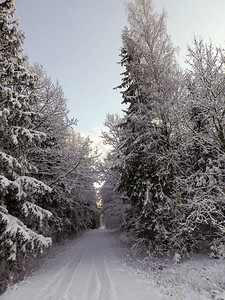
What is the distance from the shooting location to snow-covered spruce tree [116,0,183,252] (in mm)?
8625

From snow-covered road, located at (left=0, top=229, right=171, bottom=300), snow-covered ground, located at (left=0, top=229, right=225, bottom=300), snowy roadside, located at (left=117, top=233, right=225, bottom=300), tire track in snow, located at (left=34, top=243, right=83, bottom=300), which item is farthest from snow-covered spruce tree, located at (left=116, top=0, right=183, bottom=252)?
tire track in snow, located at (left=34, top=243, right=83, bottom=300)

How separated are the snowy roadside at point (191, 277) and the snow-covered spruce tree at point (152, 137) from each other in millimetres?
1125

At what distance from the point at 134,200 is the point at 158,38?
9622 millimetres

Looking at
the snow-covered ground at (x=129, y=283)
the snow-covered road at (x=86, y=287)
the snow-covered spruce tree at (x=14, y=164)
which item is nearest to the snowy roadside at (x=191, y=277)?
the snow-covered ground at (x=129, y=283)

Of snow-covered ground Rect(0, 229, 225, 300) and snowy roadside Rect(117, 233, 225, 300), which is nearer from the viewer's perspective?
snowy roadside Rect(117, 233, 225, 300)

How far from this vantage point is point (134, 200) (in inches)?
409

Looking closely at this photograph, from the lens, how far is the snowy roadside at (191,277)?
15.4 ft

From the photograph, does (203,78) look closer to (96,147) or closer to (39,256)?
(96,147)

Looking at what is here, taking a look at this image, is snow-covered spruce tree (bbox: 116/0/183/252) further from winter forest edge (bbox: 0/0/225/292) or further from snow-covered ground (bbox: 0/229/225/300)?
snow-covered ground (bbox: 0/229/225/300)

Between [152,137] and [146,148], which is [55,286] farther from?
[152,137]

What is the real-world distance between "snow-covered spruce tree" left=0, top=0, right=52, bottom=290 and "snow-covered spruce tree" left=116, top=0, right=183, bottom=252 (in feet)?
16.9

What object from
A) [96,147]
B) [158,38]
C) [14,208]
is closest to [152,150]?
[96,147]

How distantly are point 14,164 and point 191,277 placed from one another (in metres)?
7.48

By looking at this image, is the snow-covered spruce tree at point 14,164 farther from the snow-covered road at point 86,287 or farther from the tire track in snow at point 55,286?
the tire track in snow at point 55,286
